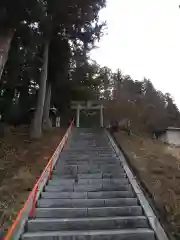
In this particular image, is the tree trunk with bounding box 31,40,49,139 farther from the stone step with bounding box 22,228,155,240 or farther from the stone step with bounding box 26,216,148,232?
the stone step with bounding box 22,228,155,240

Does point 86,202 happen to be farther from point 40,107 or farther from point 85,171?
point 40,107

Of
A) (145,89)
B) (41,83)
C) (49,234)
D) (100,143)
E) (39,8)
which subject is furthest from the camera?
(145,89)

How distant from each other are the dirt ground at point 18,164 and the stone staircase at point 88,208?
1.84 feet

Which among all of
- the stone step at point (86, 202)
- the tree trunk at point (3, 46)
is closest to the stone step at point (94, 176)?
the stone step at point (86, 202)

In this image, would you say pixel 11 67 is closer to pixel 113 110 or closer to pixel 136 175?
pixel 113 110

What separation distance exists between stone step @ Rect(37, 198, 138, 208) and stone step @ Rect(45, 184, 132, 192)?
32.9 inches

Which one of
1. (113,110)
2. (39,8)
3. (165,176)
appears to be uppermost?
Result: (39,8)

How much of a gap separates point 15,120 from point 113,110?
860 centimetres

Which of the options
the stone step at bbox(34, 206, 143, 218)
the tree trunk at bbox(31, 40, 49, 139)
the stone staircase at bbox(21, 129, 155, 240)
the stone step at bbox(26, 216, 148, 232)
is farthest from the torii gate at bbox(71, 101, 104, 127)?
the stone step at bbox(26, 216, 148, 232)

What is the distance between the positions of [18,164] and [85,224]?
571cm

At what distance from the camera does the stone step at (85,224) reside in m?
6.09

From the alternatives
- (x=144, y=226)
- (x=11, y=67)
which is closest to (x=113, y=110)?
(x=11, y=67)

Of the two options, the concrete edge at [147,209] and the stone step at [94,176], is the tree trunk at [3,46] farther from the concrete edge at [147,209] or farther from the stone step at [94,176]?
the concrete edge at [147,209]

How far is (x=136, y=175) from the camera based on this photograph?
29.6 feet
